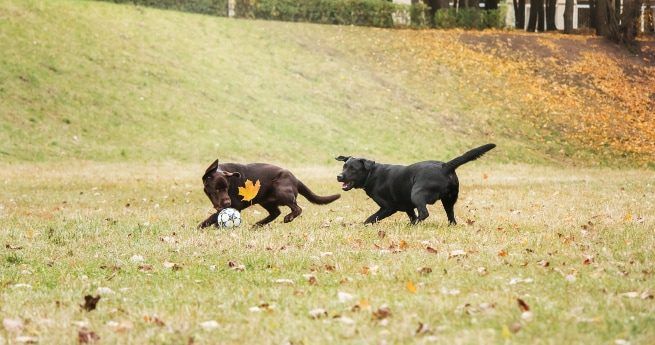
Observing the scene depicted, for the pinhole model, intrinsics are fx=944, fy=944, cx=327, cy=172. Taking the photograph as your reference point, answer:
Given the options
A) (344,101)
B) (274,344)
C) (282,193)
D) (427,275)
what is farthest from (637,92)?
(274,344)

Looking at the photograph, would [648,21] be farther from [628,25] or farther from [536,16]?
[536,16]

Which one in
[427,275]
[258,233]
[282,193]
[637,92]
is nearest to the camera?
[427,275]

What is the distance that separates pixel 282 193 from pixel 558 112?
2446 centimetres

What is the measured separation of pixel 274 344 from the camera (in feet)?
17.4

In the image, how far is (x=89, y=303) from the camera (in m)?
6.36

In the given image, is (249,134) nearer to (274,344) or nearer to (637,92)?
(637,92)

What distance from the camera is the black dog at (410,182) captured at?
404 inches

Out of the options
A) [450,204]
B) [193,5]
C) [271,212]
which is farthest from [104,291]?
[193,5]

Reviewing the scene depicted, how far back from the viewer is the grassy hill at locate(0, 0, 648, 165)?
26203 mm

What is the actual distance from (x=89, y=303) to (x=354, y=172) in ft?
16.5

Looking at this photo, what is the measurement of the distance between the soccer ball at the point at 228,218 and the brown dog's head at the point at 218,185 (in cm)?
14

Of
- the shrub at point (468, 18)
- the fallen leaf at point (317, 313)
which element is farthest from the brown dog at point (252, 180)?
the shrub at point (468, 18)

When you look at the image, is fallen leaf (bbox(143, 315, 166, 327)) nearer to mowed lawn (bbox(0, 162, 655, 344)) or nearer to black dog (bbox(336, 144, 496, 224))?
mowed lawn (bbox(0, 162, 655, 344))

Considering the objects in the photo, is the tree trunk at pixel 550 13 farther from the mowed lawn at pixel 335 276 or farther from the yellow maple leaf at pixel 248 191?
the yellow maple leaf at pixel 248 191
